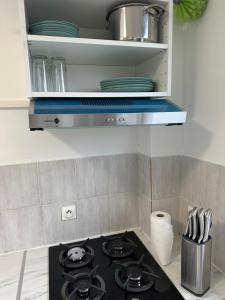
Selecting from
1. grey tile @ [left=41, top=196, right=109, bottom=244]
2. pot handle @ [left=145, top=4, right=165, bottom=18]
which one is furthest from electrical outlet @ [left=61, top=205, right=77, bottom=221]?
pot handle @ [left=145, top=4, right=165, bottom=18]

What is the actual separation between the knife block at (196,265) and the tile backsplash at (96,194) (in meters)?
0.20

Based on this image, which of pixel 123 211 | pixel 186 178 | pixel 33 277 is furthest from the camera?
pixel 123 211

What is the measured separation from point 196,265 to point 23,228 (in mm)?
872

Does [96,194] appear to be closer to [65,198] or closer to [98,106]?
[65,198]

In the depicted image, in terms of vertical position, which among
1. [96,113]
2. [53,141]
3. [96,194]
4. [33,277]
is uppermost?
[96,113]

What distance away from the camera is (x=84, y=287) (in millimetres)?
952

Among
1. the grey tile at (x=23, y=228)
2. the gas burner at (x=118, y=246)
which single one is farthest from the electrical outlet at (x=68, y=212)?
the gas burner at (x=118, y=246)

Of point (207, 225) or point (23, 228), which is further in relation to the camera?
point (23, 228)

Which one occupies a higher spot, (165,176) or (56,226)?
(165,176)

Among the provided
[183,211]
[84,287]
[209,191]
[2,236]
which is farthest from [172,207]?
[2,236]

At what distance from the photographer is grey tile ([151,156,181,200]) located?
1316 mm

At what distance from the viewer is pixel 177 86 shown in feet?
4.27

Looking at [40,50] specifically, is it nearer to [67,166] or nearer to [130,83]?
[130,83]

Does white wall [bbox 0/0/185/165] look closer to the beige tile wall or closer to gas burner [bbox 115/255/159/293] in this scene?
the beige tile wall
